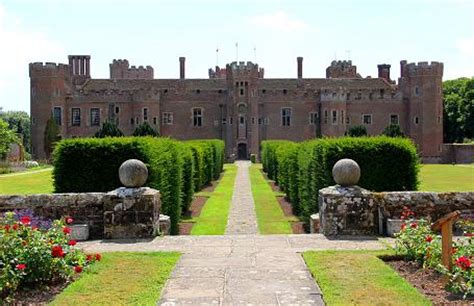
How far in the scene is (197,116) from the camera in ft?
222

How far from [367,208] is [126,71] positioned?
79297 millimetres

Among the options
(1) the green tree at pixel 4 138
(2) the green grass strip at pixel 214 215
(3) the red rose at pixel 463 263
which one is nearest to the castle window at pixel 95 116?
(1) the green tree at pixel 4 138

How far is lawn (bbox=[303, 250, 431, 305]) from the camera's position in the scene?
6.00 meters

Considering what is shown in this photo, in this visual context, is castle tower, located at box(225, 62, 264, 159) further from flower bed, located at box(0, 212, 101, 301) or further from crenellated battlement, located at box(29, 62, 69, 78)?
flower bed, located at box(0, 212, 101, 301)

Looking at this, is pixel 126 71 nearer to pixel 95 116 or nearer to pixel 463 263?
pixel 95 116

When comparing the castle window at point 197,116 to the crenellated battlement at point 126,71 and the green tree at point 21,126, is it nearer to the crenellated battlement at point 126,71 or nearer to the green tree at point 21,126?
the crenellated battlement at point 126,71

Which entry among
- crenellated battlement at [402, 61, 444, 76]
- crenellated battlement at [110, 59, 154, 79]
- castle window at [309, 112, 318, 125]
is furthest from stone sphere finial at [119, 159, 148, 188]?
crenellated battlement at [110, 59, 154, 79]

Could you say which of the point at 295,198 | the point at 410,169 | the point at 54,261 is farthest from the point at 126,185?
the point at 295,198

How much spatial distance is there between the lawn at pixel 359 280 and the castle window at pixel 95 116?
59.9 meters

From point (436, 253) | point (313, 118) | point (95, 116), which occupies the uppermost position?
point (95, 116)

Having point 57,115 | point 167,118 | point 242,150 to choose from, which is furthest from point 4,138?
point 242,150

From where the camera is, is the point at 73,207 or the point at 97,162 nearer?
the point at 73,207

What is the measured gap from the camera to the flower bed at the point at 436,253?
20.1 feet

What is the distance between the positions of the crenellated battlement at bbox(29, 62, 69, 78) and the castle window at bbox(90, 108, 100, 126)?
5.26m
